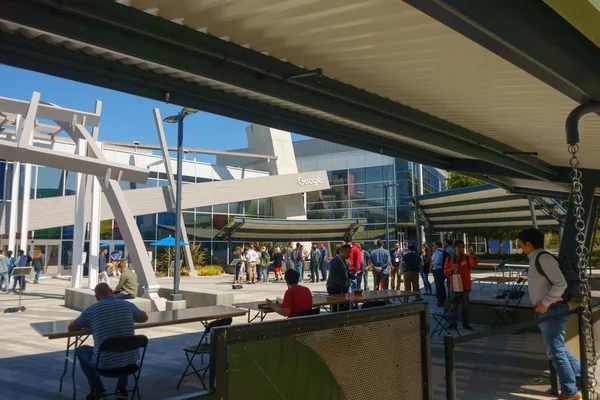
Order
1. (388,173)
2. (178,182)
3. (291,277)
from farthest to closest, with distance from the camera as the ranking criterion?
1. (388,173)
2. (178,182)
3. (291,277)

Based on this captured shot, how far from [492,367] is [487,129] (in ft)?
11.4

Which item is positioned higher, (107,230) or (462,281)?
Answer: (107,230)

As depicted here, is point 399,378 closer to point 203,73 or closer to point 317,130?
point 203,73

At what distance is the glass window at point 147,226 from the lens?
31.0 m

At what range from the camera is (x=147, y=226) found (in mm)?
31234

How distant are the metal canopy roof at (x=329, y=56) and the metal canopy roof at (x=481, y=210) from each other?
10460mm

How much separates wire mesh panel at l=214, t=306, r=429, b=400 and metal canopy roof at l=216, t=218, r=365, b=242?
2219 centimetres

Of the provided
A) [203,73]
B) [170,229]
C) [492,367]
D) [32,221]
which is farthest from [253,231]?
[203,73]

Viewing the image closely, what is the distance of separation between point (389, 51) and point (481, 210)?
1527 cm

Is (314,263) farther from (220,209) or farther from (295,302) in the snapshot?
(295,302)

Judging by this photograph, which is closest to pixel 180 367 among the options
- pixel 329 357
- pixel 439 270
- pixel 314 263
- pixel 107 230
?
pixel 329 357

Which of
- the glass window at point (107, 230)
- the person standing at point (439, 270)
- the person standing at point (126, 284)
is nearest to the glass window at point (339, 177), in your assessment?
the glass window at point (107, 230)

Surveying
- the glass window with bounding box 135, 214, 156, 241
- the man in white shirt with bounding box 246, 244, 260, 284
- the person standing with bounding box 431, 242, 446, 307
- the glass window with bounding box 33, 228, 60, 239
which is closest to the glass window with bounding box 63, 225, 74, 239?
the glass window with bounding box 33, 228, 60, 239

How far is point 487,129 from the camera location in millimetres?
6789
